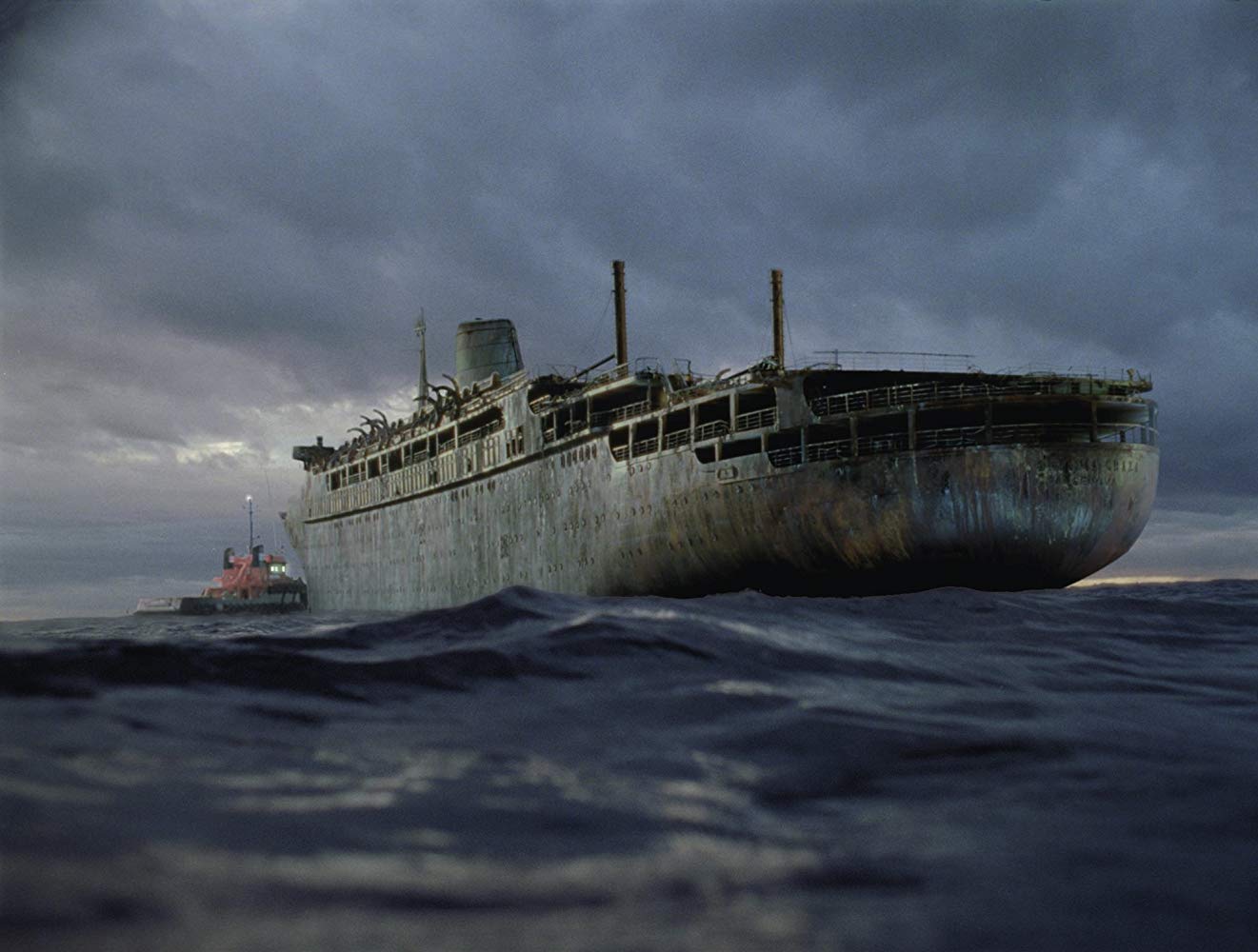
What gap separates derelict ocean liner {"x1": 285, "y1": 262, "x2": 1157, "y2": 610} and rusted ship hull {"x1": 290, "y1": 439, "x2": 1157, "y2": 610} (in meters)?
0.06

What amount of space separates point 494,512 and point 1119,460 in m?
27.5

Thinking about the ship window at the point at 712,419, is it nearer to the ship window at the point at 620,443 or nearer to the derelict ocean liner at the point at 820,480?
the derelict ocean liner at the point at 820,480

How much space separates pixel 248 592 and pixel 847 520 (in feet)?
209

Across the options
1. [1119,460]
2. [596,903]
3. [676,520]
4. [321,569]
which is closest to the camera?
[596,903]

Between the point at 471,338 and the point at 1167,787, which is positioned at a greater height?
the point at 471,338

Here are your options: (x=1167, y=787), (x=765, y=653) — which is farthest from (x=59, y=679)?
(x=1167, y=787)

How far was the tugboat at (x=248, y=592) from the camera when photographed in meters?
72.2

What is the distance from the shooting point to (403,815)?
12.1 feet

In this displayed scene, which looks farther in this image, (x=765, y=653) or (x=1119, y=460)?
(x=1119, y=460)

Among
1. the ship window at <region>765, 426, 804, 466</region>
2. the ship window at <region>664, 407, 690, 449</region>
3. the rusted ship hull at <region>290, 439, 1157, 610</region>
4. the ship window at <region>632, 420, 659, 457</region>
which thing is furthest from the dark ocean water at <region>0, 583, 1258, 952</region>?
→ the ship window at <region>632, 420, 659, 457</region>

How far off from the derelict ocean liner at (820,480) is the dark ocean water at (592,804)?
65.3 feet

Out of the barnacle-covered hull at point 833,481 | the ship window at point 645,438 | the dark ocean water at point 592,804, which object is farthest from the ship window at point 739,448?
the dark ocean water at point 592,804

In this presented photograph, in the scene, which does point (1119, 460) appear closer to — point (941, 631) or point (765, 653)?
point (941, 631)

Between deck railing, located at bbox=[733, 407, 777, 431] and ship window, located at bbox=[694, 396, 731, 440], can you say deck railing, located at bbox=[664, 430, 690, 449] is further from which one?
deck railing, located at bbox=[733, 407, 777, 431]
